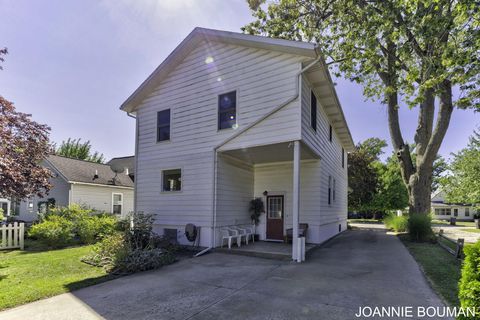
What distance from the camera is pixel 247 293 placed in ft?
16.4

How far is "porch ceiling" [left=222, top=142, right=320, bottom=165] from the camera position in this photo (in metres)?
8.79

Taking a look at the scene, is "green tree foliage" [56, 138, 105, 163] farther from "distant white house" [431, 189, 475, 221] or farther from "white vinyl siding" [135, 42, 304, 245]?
"distant white house" [431, 189, 475, 221]

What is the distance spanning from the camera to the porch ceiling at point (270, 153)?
28.8 feet

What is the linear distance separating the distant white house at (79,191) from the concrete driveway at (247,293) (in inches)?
450

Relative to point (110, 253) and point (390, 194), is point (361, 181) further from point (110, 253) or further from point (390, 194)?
point (110, 253)

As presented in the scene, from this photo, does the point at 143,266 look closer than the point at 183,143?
Yes

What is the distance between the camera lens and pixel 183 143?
34.2 ft

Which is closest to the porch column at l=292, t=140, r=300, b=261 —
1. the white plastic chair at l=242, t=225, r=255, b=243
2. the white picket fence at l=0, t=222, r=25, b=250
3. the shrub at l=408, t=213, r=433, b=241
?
the white plastic chair at l=242, t=225, r=255, b=243

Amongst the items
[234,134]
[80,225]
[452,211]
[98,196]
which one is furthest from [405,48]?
[452,211]

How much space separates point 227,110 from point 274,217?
16.6 ft

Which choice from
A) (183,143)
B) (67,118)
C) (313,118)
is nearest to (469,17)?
(313,118)

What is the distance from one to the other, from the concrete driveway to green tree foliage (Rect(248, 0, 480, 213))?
599cm

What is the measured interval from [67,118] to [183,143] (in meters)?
14.6

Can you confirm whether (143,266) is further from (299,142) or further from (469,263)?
(469,263)
